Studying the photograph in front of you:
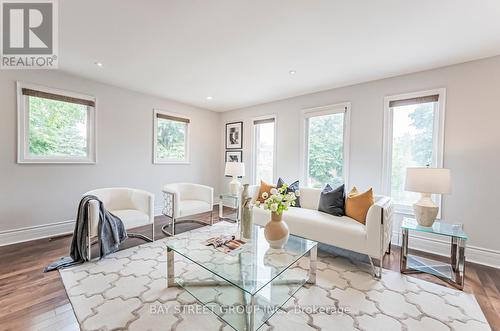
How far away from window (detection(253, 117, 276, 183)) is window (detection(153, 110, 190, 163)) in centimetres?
159

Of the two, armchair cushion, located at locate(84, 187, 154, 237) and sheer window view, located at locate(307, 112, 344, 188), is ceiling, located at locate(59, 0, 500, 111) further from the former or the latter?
armchair cushion, located at locate(84, 187, 154, 237)

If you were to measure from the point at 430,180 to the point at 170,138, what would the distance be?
4.45 m

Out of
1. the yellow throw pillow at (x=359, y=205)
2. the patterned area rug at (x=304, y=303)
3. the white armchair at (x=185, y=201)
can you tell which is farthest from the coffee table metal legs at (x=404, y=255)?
the white armchair at (x=185, y=201)

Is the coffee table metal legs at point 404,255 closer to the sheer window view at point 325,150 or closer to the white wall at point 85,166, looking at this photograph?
the sheer window view at point 325,150

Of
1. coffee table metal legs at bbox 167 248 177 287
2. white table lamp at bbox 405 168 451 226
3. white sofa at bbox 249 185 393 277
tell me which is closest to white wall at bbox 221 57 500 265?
white table lamp at bbox 405 168 451 226

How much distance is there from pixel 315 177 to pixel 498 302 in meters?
2.53

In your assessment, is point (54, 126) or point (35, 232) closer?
point (35, 232)

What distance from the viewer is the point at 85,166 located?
3.54 meters

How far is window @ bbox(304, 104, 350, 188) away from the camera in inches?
145

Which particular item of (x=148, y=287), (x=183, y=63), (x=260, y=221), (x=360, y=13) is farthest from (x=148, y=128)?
(x=360, y=13)

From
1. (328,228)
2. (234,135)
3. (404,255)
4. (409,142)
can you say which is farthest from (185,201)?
(409,142)

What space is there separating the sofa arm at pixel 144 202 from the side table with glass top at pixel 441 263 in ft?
10.4

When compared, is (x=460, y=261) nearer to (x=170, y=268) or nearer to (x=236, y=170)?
(x=170, y=268)

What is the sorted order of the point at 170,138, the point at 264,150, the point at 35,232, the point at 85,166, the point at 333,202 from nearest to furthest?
the point at 333,202 < the point at 35,232 < the point at 85,166 < the point at 170,138 < the point at 264,150
